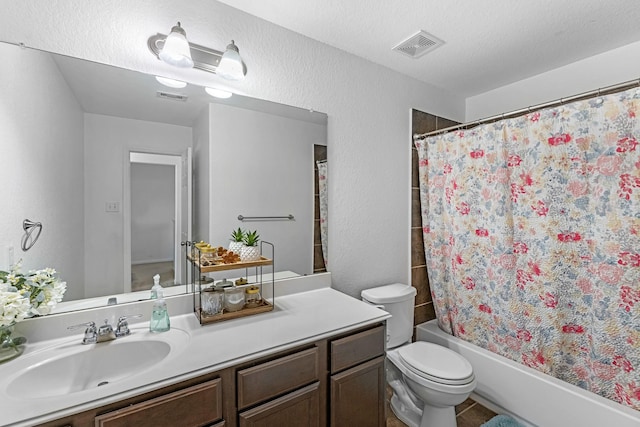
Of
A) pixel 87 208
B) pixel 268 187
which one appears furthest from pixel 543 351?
pixel 87 208

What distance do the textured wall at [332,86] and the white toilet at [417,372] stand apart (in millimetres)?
231

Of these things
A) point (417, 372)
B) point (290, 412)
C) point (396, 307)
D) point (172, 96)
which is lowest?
point (417, 372)

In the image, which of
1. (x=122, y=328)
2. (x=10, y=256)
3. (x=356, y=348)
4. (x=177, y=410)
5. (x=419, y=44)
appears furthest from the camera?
(x=419, y=44)

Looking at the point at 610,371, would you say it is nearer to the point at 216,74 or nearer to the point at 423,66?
the point at 423,66

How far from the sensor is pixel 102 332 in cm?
115

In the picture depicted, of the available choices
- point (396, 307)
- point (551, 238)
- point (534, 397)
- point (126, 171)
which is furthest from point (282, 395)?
point (551, 238)

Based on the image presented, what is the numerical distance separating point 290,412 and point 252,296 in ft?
1.80

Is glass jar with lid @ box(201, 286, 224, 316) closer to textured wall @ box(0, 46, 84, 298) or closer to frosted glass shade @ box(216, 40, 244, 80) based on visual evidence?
textured wall @ box(0, 46, 84, 298)

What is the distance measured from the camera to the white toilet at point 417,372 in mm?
1589

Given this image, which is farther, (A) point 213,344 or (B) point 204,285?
(B) point 204,285

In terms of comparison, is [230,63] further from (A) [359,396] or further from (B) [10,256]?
(A) [359,396]

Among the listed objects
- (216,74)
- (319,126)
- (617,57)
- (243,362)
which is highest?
(617,57)

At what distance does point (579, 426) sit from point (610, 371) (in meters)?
0.34

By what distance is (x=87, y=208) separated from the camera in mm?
1337
